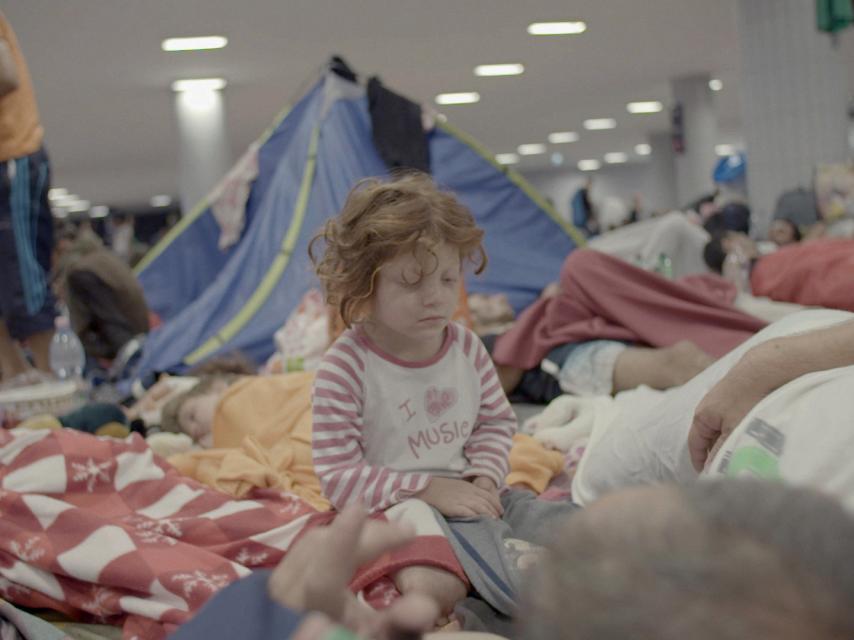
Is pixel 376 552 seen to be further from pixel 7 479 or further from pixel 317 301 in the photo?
pixel 317 301

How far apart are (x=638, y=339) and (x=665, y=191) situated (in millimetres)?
10607

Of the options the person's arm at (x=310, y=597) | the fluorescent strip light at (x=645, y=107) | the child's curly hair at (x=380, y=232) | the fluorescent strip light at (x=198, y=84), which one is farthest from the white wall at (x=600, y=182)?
the person's arm at (x=310, y=597)

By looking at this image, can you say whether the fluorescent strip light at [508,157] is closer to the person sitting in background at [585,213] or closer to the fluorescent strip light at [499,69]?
the person sitting in background at [585,213]

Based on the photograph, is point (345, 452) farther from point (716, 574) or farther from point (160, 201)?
point (160, 201)

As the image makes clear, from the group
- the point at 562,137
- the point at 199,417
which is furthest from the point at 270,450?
the point at 562,137

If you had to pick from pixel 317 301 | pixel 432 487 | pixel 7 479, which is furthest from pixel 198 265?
pixel 432 487

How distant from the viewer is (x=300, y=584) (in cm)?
70

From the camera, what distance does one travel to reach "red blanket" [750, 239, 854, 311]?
256 cm

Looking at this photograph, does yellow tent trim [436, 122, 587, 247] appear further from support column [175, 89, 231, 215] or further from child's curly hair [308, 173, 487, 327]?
support column [175, 89, 231, 215]

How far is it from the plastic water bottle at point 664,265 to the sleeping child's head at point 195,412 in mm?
2410

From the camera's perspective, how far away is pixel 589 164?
18.6 m

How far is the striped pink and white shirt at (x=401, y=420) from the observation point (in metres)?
1.37

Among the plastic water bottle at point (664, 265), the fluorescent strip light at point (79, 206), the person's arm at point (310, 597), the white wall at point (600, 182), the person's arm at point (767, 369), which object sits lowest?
→ the white wall at point (600, 182)

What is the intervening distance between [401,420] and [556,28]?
6.12 metres
